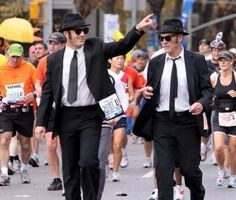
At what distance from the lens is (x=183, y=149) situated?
10.6 m

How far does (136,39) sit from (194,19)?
4281cm

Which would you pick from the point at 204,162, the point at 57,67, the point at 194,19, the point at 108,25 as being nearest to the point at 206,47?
the point at 204,162

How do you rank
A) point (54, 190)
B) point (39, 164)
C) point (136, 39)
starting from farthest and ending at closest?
1. point (39, 164)
2. point (54, 190)
3. point (136, 39)

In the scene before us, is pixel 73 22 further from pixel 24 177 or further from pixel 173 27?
pixel 24 177

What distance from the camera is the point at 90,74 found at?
34.2 feet

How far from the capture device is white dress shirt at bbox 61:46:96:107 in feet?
34.2

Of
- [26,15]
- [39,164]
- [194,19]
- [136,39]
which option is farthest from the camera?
[194,19]

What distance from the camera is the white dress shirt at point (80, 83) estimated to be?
10.4 meters

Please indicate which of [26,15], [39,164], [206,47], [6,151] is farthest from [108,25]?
[6,151]

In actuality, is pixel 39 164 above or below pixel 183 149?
below

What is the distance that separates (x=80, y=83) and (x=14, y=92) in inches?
167

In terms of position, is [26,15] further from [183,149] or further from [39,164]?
[183,149]

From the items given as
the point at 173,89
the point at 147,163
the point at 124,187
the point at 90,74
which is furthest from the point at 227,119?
the point at 90,74

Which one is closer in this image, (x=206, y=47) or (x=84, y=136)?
(x=84, y=136)
